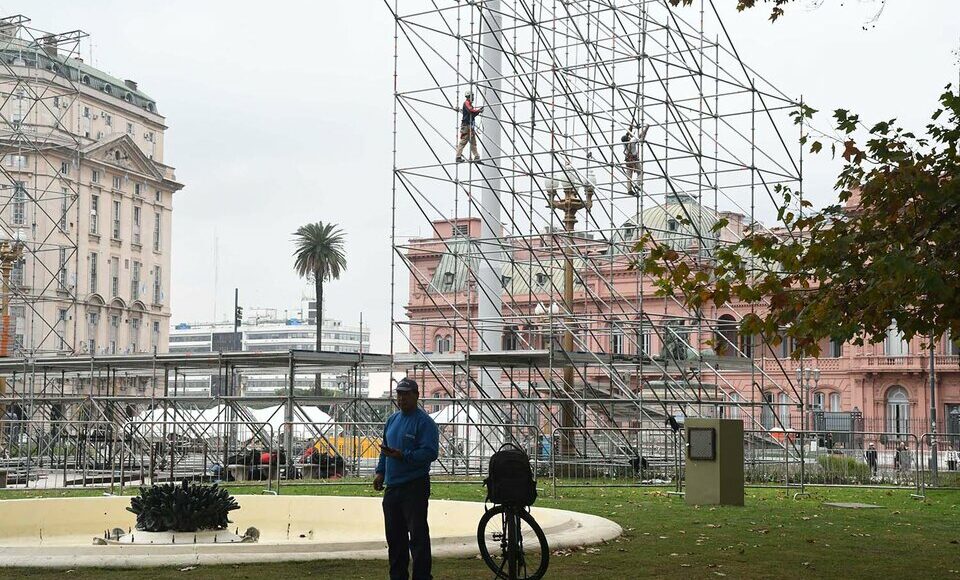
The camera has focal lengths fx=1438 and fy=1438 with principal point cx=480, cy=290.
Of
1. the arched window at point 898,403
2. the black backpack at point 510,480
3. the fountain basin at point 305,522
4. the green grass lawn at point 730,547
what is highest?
the arched window at point 898,403

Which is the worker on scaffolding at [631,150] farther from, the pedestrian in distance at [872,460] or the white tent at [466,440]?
the pedestrian in distance at [872,460]

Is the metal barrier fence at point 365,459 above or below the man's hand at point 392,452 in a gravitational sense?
below

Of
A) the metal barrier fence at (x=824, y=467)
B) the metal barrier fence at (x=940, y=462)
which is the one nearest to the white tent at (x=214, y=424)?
the metal barrier fence at (x=824, y=467)

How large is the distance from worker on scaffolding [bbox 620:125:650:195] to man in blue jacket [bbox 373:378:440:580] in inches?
787

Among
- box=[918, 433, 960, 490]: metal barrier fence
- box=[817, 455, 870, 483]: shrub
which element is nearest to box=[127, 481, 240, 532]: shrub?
box=[918, 433, 960, 490]: metal barrier fence

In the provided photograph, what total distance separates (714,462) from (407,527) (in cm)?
1115

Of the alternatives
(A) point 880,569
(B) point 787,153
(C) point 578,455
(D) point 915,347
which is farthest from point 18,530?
(D) point 915,347

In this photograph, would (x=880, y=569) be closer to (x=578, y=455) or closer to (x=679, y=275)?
(x=679, y=275)

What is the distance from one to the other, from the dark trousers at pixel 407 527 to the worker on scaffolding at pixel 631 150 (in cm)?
2016

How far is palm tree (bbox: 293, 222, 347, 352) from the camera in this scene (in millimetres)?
92500

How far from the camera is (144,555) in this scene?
491 inches

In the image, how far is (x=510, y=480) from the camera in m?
11.1

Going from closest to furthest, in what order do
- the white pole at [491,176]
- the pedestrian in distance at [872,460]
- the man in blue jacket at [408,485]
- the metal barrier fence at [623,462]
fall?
the man in blue jacket at [408,485]
the metal barrier fence at [623,462]
the pedestrian in distance at [872,460]
the white pole at [491,176]

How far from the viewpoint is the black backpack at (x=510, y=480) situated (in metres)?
11.1
